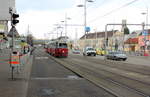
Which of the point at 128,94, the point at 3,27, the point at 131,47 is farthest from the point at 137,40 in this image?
the point at 128,94

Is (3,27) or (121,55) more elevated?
(3,27)

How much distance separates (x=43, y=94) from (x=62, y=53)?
3830 cm

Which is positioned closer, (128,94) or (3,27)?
(128,94)

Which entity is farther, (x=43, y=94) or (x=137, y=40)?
(x=137, y=40)

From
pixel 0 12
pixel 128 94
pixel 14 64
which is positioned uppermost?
pixel 0 12

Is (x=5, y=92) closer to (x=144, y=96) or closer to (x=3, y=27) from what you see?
(x=144, y=96)

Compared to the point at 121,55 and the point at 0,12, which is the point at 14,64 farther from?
the point at 121,55

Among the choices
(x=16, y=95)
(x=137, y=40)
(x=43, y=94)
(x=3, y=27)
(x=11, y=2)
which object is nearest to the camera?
(x=16, y=95)

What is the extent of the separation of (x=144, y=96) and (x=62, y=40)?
1504 inches

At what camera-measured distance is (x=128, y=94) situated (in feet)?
37.4

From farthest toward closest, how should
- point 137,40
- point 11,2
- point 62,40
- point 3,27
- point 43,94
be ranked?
point 137,40 → point 62,40 → point 3,27 → point 11,2 → point 43,94

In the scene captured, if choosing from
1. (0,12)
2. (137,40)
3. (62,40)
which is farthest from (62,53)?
(137,40)

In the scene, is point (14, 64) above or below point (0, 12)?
below

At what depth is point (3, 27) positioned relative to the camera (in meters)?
44.9
